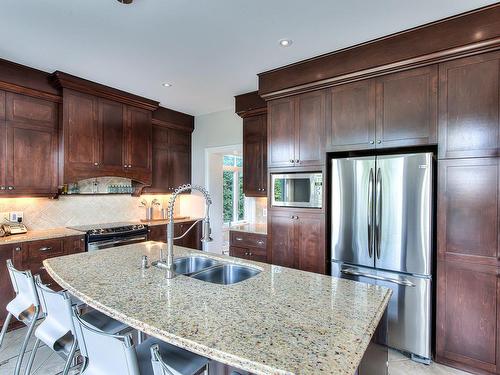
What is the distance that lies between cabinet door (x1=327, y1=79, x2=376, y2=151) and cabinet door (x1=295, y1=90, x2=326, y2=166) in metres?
0.09

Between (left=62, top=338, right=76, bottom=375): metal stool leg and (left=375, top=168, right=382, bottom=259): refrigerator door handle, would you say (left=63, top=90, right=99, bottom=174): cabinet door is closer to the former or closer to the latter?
(left=62, top=338, right=76, bottom=375): metal stool leg

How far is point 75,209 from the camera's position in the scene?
391 cm

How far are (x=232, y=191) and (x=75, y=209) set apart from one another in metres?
3.38

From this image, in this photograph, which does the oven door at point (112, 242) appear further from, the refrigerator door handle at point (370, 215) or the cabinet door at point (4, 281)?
the refrigerator door handle at point (370, 215)

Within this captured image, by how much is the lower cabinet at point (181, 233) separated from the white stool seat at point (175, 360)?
9.89 feet

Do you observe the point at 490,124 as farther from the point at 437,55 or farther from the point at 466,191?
the point at 437,55

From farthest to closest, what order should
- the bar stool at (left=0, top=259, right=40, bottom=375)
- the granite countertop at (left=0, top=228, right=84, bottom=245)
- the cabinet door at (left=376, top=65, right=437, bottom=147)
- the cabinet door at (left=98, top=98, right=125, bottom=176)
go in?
the cabinet door at (left=98, top=98, right=125, bottom=176) → the granite countertop at (left=0, top=228, right=84, bottom=245) → the cabinet door at (left=376, top=65, right=437, bottom=147) → the bar stool at (left=0, top=259, right=40, bottom=375)

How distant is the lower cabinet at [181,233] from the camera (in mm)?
4278

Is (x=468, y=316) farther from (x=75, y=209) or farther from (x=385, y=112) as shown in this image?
(x=75, y=209)

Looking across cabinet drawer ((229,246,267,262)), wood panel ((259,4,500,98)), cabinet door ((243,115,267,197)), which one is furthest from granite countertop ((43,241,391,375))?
cabinet door ((243,115,267,197))

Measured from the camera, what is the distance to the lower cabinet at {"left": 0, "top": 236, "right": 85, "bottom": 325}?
9.20 ft

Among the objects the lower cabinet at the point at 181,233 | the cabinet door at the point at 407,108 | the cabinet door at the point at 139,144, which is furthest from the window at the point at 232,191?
the cabinet door at the point at 407,108

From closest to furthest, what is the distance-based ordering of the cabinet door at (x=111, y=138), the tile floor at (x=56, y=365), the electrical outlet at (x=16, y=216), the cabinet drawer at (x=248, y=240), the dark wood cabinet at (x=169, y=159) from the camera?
the tile floor at (x=56, y=365), the electrical outlet at (x=16, y=216), the cabinet drawer at (x=248, y=240), the cabinet door at (x=111, y=138), the dark wood cabinet at (x=169, y=159)

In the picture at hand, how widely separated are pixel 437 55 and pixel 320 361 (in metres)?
2.50
